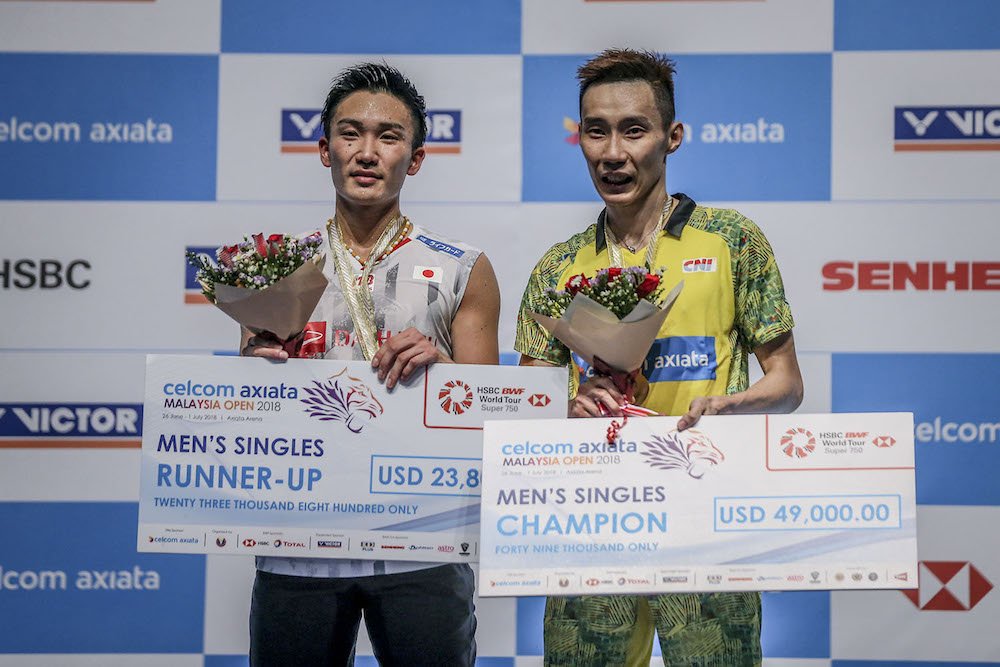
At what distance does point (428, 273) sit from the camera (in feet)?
8.13

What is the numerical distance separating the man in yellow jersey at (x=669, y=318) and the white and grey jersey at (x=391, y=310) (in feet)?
0.76

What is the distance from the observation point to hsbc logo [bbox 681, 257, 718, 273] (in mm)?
2324

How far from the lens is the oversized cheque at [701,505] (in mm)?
2105

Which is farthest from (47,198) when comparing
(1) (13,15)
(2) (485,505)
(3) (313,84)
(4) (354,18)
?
(2) (485,505)

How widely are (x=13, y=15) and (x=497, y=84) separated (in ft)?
6.10

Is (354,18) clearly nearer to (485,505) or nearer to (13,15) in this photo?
(13,15)

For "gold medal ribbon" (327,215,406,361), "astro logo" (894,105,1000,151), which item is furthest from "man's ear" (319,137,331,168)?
"astro logo" (894,105,1000,151)

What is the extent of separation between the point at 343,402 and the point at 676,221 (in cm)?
89

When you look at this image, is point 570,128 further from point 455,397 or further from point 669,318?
point 455,397

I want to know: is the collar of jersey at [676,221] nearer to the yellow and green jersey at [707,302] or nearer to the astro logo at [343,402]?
the yellow and green jersey at [707,302]

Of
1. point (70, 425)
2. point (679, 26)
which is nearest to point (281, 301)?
point (70, 425)

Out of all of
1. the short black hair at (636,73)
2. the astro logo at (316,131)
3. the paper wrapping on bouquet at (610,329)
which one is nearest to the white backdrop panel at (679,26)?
the astro logo at (316,131)

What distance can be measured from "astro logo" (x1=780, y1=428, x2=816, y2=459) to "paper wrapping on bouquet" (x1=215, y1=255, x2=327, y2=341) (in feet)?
3.46

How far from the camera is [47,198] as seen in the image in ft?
12.5
